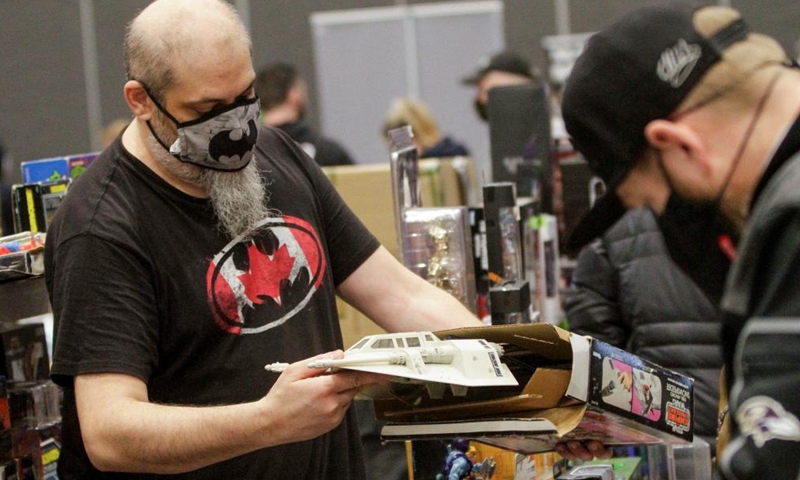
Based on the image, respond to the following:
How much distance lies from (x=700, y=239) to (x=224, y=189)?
99 centimetres

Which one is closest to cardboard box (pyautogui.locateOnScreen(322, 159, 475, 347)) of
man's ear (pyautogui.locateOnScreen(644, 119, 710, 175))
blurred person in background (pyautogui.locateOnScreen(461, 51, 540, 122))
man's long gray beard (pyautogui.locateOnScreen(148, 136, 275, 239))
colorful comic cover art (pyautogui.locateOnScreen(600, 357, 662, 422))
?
man's long gray beard (pyautogui.locateOnScreen(148, 136, 275, 239))

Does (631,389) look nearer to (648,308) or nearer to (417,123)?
(648,308)

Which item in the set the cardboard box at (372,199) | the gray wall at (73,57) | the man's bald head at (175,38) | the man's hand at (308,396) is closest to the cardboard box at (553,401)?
the man's hand at (308,396)

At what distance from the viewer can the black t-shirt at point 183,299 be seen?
6.36ft

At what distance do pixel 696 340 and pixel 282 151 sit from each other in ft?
4.33

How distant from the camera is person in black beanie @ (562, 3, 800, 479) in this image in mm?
1176

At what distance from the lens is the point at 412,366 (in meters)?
1.67

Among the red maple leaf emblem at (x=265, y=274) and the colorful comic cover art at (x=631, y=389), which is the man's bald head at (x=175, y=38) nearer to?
the red maple leaf emblem at (x=265, y=274)

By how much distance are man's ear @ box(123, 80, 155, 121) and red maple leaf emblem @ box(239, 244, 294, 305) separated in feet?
1.06

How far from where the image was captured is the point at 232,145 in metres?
2.09

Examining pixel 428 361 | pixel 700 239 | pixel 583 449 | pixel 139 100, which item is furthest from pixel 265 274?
pixel 700 239

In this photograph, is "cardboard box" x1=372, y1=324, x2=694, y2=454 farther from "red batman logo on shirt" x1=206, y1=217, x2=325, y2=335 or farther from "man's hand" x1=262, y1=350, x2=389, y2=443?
"red batman logo on shirt" x1=206, y1=217, x2=325, y2=335

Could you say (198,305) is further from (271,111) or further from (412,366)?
(271,111)

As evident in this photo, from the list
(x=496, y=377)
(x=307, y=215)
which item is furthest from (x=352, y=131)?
(x=496, y=377)
